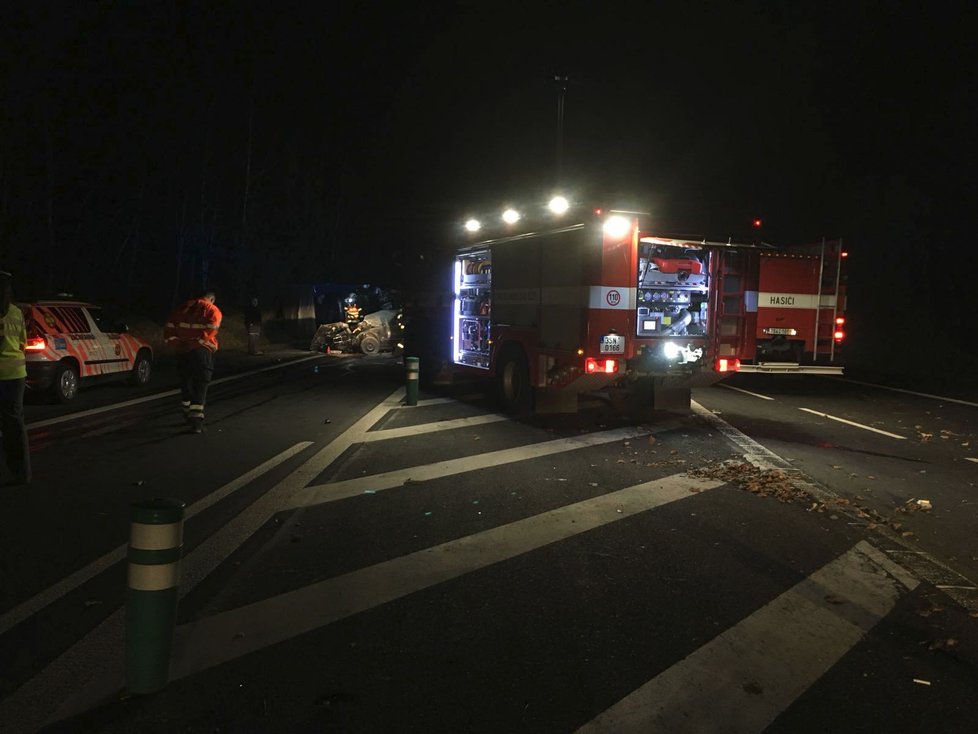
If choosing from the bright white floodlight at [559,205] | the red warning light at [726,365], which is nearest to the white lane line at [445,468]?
the red warning light at [726,365]

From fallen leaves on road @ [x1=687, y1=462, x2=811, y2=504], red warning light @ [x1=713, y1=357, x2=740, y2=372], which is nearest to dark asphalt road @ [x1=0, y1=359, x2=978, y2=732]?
fallen leaves on road @ [x1=687, y1=462, x2=811, y2=504]

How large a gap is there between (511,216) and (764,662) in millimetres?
9400

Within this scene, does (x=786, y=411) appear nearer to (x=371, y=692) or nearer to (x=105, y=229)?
(x=371, y=692)

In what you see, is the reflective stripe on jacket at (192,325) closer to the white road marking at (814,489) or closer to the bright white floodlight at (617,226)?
the bright white floodlight at (617,226)

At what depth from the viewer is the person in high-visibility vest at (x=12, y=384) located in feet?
23.3

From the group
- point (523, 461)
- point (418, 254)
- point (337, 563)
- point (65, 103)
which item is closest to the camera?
point (337, 563)

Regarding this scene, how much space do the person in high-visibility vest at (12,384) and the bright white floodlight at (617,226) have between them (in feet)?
22.8

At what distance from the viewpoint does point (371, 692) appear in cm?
366

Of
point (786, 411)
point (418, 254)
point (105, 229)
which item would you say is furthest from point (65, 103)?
point (786, 411)

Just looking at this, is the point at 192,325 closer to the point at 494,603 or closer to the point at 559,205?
the point at 559,205

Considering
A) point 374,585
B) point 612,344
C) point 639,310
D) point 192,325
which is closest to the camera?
point 374,585

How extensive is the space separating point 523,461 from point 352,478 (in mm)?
2081

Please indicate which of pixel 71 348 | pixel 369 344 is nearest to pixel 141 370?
pixel 71 348

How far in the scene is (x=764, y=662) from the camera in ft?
13.3
